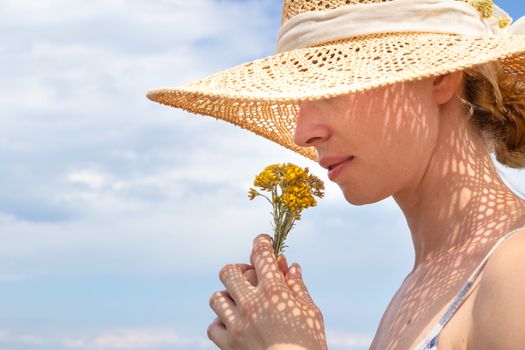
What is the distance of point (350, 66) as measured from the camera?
227 cm

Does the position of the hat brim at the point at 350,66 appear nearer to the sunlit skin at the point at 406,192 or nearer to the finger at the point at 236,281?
the sunlit skin at the point at 406,192

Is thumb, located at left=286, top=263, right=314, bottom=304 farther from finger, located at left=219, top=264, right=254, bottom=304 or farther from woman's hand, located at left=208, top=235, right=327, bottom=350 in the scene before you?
finger, located at left=219, top=264, right=254, bottom=304

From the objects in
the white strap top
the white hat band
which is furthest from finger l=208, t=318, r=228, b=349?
the white hat band

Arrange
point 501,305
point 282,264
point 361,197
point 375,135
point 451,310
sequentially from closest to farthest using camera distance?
point 501,305, point 451,310, point 375,135, point 361,197, point 282,264

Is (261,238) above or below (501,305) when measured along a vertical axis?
above

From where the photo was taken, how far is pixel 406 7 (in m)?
2.43

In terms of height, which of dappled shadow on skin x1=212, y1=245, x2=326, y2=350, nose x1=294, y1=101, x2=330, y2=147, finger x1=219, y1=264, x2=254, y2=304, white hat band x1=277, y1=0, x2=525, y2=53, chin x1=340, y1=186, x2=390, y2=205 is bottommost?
dappled shadow on skin x1=212, y1=245, x2=326, y2=350

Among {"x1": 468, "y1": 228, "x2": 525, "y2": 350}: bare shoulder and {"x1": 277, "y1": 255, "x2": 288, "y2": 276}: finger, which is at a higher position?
{"x1": 277, "y1": 255, "x2": 288, "y2": 276}: finger

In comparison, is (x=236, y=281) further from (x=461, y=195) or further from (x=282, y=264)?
(x=461, y=195)

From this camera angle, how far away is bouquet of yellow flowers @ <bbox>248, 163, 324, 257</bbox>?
2605 mm

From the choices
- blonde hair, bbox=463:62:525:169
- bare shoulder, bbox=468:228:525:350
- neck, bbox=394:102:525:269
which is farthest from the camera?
blonde hair, bbox=463:62:525:169

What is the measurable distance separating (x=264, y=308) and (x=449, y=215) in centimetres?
60

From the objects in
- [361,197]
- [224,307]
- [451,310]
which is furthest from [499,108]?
[224,307]

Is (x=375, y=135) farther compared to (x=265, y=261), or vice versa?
(x=265, y=261)
